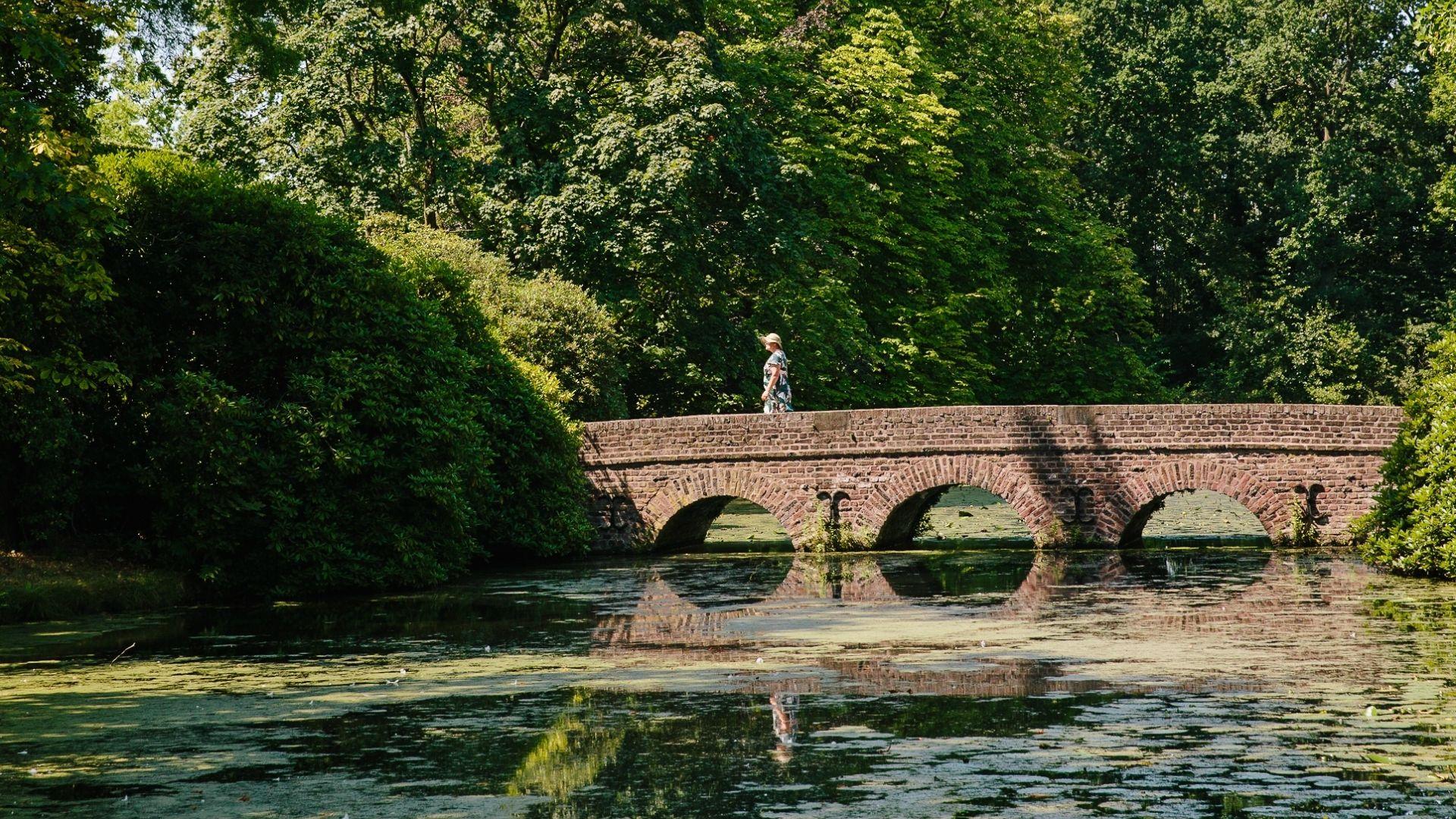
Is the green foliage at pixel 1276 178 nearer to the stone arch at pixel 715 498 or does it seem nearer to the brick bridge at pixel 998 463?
the brick bridge at pixel 998 463

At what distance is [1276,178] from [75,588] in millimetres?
37130

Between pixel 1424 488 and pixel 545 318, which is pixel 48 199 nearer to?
pixel 1424 488

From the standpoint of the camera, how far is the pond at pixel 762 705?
22.3 ft

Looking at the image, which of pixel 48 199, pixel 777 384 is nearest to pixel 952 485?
pixel 777 384

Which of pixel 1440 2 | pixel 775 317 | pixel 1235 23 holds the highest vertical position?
pixel 1235 23

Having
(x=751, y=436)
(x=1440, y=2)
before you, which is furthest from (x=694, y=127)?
(x=1440, y=2)

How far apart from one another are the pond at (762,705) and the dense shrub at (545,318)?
8929 millimetres

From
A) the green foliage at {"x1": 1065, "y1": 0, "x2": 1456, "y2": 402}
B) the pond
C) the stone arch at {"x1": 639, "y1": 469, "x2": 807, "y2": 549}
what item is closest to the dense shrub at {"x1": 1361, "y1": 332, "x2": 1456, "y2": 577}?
the pond

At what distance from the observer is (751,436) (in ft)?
72.1

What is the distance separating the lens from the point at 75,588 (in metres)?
14.9

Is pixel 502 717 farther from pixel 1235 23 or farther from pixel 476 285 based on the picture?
pixel 1235 23

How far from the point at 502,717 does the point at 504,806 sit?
2175mm

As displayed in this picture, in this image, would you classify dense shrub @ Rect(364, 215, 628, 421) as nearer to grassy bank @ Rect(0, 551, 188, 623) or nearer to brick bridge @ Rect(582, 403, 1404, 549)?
brick bridge @ Rect(582, 403, 1404, 549)

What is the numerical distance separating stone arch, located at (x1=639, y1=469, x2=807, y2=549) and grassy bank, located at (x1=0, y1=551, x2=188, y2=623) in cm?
748
